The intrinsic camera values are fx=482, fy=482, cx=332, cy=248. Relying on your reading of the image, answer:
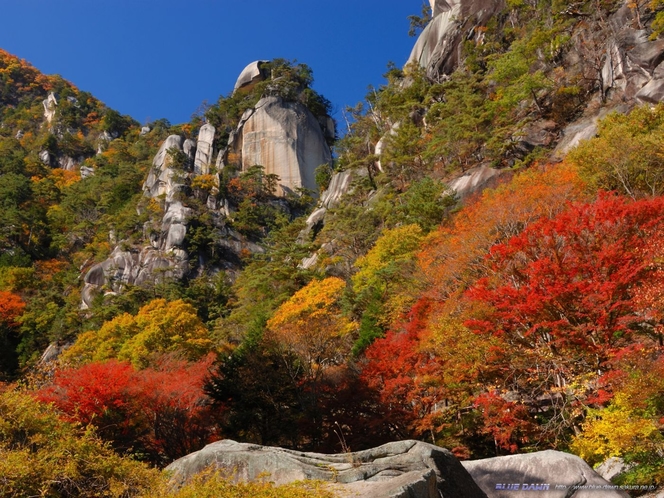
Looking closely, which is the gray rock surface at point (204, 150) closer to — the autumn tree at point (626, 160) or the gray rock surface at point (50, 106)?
the gray rock surface at point (50, 106)

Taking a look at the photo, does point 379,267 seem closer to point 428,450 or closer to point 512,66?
point 428,450

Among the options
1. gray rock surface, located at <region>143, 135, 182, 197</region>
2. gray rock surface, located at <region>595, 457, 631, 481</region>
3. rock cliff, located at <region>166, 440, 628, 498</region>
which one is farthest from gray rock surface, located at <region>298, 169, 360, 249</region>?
gray rock surface, located at <region>595, 457, 631, 481</region>

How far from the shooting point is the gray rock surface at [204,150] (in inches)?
2429

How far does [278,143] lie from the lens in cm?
6266

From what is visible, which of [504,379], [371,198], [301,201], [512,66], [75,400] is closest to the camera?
[504,379]

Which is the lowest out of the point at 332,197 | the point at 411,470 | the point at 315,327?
the point at 411,470

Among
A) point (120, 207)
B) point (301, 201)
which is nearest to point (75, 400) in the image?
point (301, 201)

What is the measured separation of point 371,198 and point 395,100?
12.0m

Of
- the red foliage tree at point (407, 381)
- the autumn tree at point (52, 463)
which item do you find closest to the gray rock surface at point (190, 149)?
the red foliage tree at point (407, 381)

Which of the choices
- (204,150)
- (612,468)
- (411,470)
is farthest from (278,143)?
(411,470)

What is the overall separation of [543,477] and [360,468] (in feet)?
12.1

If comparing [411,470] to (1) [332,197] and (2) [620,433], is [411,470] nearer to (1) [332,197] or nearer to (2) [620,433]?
(2) [620,433]

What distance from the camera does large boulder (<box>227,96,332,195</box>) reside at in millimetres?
62531

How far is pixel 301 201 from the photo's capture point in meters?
60.3
